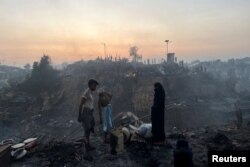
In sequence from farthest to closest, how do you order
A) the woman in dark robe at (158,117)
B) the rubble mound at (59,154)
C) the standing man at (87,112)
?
the woman in dark robe at (158,117)
the standing man at (87,112)
the rubble mound at (59,154)

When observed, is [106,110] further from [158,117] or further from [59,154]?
[59,154]

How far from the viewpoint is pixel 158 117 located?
8047 mm

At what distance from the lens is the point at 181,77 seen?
112 ft

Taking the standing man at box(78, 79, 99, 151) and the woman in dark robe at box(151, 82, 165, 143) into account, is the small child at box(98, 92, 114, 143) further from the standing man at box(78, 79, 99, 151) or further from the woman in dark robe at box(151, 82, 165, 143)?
the woman in dark robe at box(151, 82, 165, 143)

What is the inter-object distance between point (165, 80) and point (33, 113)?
553 inches

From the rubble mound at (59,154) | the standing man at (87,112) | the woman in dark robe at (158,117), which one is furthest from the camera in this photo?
the woman in dark robe at (158,117)

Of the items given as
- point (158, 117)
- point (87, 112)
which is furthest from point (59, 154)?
point (158, 117)

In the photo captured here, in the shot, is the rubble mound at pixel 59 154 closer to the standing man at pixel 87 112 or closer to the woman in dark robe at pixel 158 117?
the standing man at pixel 87 112

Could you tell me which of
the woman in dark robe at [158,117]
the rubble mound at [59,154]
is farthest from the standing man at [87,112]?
the woman in dark robe at [158,117]

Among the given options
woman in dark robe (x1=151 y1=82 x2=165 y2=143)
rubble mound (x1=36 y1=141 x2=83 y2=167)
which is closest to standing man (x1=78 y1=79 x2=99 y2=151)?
rubble mound (x1=36 y1=141 x2=83 y2=167)

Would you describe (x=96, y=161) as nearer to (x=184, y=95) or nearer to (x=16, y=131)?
(x=16, y=131)

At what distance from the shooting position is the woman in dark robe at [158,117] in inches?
315

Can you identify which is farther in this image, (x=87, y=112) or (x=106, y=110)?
(x=106, y=110)

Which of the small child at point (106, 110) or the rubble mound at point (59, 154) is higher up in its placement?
the small child at point (106, 110)
